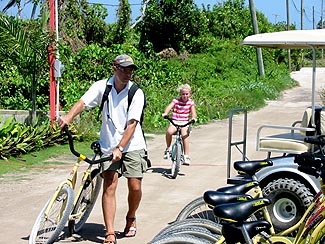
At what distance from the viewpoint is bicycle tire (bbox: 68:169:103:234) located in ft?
23.2

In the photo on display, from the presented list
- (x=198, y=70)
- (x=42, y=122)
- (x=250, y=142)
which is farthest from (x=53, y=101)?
(x=198, y=70)

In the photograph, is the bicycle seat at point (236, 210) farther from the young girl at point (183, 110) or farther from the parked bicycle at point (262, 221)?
the young girl at point (183, 110)

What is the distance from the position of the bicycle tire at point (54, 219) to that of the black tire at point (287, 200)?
7.39ft

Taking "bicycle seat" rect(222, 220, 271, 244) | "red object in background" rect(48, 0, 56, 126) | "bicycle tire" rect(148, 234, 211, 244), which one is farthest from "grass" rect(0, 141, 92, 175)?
"bicycle seat" rect(222, 220, 271, 244)

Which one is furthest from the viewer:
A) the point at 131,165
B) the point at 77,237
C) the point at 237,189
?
the point at 77,237

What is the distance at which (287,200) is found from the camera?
736cm

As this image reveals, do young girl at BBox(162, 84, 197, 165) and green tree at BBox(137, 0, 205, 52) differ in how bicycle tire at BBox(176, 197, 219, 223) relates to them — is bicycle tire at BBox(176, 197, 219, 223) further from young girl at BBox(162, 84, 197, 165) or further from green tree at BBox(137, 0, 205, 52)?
green tree at BBox(137, 0, 205, 52)

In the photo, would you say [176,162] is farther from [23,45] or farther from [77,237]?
[23,45]

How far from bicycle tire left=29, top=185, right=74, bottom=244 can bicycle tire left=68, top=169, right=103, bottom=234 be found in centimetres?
43

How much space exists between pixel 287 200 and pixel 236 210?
12.6 ft

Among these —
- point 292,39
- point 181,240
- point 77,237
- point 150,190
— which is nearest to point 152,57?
point 150,190

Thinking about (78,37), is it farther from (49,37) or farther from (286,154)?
(286,154)

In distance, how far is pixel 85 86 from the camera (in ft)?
62.8

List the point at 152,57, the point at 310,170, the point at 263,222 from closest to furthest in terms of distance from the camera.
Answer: the point at 263,222 < the point at 310,170 < the point at 152,57
